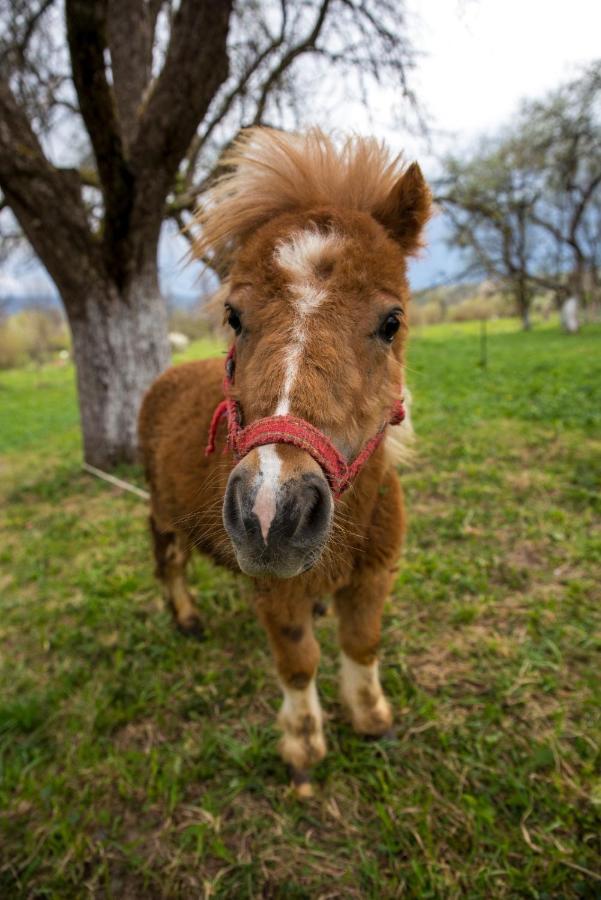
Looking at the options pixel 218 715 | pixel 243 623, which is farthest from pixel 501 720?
pixel 243 623

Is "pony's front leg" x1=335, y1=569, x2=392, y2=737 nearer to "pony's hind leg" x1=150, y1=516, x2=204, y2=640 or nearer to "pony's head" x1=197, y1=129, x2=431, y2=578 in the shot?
"pony's head" x1=197, y1=129, x2=431, y2=578

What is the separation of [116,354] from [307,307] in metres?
4.85

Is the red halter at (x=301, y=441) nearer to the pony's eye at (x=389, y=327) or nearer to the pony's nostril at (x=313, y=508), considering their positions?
the pony's nostril at (x=313, y=508)

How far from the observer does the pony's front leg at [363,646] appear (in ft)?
6.72

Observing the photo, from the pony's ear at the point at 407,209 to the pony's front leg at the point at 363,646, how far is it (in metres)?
1.41

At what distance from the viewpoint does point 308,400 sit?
122 centimetres

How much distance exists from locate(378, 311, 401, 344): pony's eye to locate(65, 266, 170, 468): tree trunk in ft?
15.6

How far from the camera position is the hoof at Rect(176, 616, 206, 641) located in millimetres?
3066

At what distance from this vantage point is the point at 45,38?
22.2ft

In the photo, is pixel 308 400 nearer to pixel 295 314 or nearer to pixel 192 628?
pixel 295 314

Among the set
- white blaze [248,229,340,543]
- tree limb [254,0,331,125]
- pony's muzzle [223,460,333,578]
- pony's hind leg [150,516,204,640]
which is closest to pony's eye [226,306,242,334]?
white blaze [248,229,340,543]

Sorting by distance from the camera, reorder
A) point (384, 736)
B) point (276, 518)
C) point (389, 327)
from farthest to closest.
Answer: point (384, 736), point (389, 327), point (276, 518)

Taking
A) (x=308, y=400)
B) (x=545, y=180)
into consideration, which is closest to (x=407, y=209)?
(x=308, y=400)

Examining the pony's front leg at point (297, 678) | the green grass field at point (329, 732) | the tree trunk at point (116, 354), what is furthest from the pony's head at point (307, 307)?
the tree trunk at point (116, 354)
